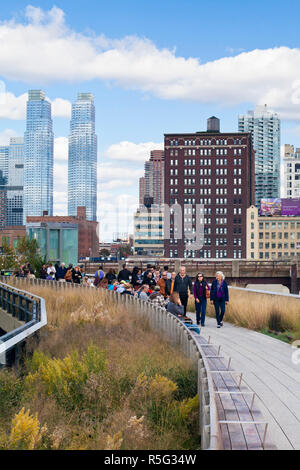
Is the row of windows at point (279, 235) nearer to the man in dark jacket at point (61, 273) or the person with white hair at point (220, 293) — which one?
the man in dark jacket at point (61, 273)

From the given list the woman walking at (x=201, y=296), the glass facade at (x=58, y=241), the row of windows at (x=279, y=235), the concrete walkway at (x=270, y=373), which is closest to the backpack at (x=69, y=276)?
the woman walking at (x=201, y=296)

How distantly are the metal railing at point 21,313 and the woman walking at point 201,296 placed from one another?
447cm

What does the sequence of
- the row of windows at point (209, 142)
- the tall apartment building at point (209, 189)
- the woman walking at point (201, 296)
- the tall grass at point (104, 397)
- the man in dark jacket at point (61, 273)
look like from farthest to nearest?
the row of windows at point (209, 142), the tall apartment building at point (209, 189), the man in dark jacket at point (61, 273), the woman walking at point (201, 296), the tall grass at point (104, 397)

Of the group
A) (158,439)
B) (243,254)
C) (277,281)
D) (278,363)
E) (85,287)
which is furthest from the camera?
(243,254)

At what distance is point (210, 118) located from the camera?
612 ft

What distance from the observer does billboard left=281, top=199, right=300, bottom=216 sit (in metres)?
155

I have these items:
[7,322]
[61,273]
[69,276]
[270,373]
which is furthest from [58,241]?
[270,373]

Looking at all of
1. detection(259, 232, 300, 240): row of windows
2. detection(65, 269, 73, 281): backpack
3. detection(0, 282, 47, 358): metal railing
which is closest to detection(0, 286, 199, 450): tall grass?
detection(0, 282, 47, 358): metal railing

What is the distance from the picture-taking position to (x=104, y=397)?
9797 millimetres

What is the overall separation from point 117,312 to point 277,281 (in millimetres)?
42243

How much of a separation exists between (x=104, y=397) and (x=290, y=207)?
15083cm

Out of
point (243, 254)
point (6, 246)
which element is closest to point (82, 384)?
point (6, 246)

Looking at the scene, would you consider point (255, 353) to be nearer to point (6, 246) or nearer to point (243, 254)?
point (6, 246)

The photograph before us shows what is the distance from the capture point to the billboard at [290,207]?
155 meters
